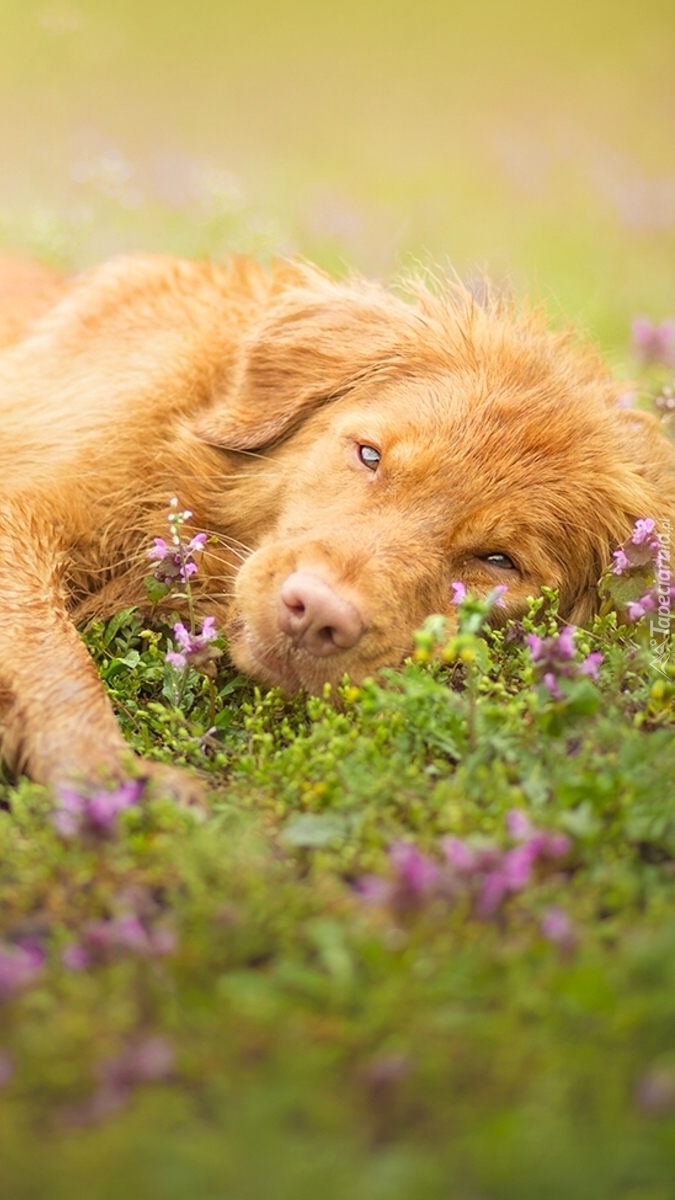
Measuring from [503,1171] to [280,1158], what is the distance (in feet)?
0.98

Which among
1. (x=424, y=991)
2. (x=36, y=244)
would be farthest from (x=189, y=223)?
(x=424, y=991)

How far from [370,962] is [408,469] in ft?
6.78

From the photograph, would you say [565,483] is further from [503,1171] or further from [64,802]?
[503,1171]

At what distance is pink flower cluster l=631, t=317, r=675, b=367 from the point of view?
6715 millimetres

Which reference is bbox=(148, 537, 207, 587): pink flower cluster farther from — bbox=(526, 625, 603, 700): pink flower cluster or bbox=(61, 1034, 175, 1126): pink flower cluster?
bbox=(61, 1034, 175, 1126): pink flower cluster

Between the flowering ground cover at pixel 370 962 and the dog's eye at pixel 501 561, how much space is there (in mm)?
696

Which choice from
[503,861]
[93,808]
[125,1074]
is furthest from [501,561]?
[125,1074]

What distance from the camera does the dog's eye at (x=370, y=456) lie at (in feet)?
12.7

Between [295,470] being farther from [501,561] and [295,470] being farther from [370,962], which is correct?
[370,962]

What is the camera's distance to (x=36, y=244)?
7859 millimetres

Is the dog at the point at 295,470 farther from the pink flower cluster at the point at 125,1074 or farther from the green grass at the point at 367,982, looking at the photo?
the pink flower cluster at the point at 125,1074

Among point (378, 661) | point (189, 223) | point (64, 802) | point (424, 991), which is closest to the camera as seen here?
point (424, 991)

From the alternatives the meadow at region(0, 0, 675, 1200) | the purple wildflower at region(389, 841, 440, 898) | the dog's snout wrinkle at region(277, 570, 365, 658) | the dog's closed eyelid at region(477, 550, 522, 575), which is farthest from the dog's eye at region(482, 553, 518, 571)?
the purple wildflower at region(389, 841, 440, 898)

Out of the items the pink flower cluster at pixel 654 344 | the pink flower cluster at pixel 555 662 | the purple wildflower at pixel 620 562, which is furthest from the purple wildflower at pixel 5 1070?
the pink flower cluster at pixel 654 344
